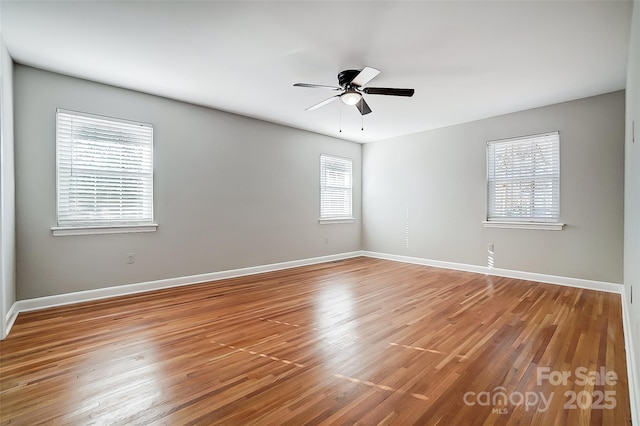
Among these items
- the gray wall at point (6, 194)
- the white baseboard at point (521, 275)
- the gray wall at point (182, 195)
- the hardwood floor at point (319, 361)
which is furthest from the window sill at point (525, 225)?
the gray wall at point (6, 194)

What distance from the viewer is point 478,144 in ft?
16.9

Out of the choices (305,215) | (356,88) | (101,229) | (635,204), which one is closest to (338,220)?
(305,215)

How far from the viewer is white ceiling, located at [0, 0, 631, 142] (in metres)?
2.29

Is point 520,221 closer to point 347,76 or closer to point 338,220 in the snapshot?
point 338,220

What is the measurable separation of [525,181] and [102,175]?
5.89 meters

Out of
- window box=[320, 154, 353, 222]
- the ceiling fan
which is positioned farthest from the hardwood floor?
window box=[320, 154, 353, 222]

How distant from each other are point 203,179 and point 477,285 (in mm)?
4291

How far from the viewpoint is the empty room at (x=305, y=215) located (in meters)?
1.86

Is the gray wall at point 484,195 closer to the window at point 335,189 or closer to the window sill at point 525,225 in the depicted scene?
the window sill at point 525,225

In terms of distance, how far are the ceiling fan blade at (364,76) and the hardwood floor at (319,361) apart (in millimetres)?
2392

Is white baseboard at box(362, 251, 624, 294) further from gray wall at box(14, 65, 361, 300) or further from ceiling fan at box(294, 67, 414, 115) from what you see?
ceiling fan at box(294, 67, 414, 115)

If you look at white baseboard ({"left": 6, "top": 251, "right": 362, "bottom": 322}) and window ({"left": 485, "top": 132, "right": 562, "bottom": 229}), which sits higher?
window ({"left": 485, "top": 132, "right": 562, "bottom": 229})

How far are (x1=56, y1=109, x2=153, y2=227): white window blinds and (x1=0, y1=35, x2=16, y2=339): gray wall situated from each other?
42 centimetres

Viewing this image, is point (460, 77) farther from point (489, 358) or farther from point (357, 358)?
point (357, 358)
